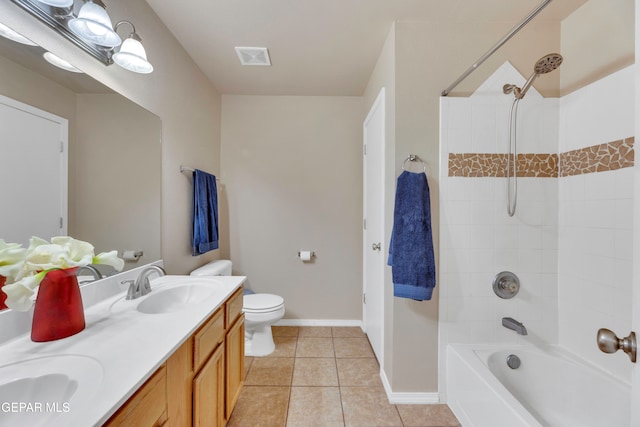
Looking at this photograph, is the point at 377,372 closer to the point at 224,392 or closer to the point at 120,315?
the point at 224,392

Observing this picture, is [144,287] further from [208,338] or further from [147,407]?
[147,407]

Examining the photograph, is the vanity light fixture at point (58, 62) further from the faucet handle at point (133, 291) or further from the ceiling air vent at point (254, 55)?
the ceiling air vent at point (254, 55)

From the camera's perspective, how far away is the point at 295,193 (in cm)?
263

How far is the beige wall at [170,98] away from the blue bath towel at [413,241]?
4.90ft

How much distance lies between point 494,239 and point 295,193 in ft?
5.67

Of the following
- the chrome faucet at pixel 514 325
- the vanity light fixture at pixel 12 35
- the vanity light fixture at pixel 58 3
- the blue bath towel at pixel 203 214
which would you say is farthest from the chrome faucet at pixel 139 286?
the chrome faucet at pixel 514 325

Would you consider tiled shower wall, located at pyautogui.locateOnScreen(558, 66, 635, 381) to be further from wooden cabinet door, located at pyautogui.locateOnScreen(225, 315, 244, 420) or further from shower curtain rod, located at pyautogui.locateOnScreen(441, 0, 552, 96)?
wooden cabinet door, located at pyautogui.locateOnScreen(225, 315, 244, 420)

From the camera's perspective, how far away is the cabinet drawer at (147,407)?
62cm

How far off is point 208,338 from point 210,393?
26 cm

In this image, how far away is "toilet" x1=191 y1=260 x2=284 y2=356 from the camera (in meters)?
2.00

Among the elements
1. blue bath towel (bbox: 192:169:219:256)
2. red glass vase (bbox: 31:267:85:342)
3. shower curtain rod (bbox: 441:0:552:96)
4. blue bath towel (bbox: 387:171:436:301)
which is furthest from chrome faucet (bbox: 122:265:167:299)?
shower curtain rod (bbox: 441:0:552:96)

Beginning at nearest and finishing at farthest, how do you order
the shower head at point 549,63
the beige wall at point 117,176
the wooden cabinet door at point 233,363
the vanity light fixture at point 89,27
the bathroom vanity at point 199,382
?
the bathroom vanity at point 199,382 → the vanity light fixture at point 89,27 → the beige wall at point 117,176 → the shower head at point 549,63 → the wooden cabinet door at point 233,363

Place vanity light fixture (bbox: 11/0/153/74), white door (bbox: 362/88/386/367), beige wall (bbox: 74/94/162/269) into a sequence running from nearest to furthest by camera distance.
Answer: vanity light fixture (bbox: 11/0/153/74) → beige wall (bbox: 74/94/162/269) → white door (bbox: 362/88/386/367)

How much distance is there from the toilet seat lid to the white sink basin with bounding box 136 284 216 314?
61cm
